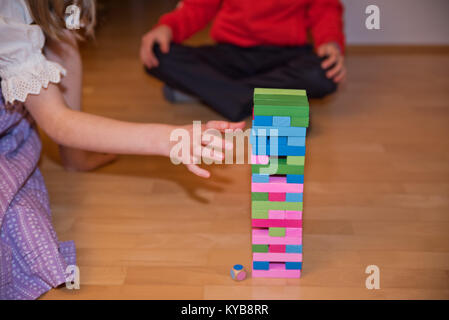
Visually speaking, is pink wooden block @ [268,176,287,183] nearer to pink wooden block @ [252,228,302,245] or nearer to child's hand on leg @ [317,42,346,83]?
pink wooden block @ [252,228,302,245]

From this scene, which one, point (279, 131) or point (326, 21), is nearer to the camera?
point (279, 131)

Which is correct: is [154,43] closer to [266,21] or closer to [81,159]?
[266,21]

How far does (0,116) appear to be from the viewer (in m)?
1.13

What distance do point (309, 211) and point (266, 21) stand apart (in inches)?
32.5

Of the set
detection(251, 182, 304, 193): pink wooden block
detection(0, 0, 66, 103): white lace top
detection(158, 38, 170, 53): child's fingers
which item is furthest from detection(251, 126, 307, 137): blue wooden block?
detection(158, 38, 170, 53): child's fingers

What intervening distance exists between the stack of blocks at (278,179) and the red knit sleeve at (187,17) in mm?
975

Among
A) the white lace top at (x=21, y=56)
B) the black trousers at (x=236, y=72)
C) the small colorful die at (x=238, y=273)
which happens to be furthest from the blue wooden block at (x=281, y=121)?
the black trousers at (x=236, y=72)

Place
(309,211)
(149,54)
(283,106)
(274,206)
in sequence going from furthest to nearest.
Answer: (149,54), (309,211), (274,206), (283,106)

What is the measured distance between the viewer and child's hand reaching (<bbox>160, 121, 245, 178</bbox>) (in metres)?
0.89

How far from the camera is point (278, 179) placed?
0.92 metres

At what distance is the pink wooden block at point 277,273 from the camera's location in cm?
102

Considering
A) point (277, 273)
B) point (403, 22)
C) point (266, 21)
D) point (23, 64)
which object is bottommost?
point (277, 273)

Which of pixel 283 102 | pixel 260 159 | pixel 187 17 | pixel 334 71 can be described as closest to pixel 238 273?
pixel 260 159

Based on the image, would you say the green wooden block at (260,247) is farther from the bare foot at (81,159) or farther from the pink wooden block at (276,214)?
the bare foot at (81,159)
